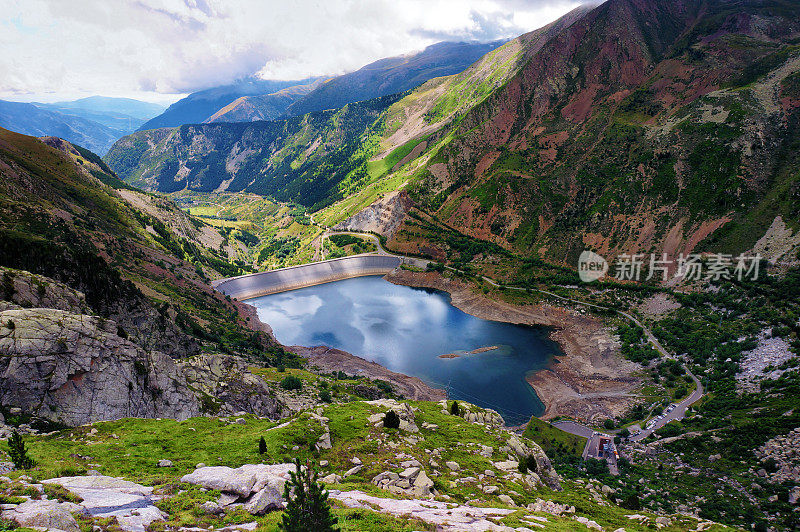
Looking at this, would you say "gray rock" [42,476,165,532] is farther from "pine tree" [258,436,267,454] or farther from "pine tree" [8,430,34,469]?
"pine tree" [258,436,267,454]

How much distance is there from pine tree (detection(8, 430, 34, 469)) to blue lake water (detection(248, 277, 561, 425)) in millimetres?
65214

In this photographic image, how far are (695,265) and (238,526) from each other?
4479 inches

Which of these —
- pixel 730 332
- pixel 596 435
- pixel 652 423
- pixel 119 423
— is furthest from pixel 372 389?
pixel 730 332

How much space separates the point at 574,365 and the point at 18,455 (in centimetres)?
8846

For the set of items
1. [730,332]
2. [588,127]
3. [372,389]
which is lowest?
[372,389]

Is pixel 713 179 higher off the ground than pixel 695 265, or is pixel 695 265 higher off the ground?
pixel 713 179

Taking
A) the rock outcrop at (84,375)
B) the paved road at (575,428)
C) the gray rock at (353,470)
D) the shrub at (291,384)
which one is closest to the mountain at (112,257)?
the rock outcrop at (84,375)

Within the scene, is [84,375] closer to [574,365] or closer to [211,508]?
[211,508]

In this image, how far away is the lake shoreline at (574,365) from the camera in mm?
70625

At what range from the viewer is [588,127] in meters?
144

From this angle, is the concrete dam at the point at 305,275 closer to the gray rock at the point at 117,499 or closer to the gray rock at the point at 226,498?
the gray rock at the point at 117,499

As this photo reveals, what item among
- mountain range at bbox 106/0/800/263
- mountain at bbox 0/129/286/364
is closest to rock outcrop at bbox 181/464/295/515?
mountain at bbox 0/129/286/364

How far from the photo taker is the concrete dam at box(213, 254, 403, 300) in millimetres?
124562

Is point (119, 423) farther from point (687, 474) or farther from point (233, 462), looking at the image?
point (687, 474)
